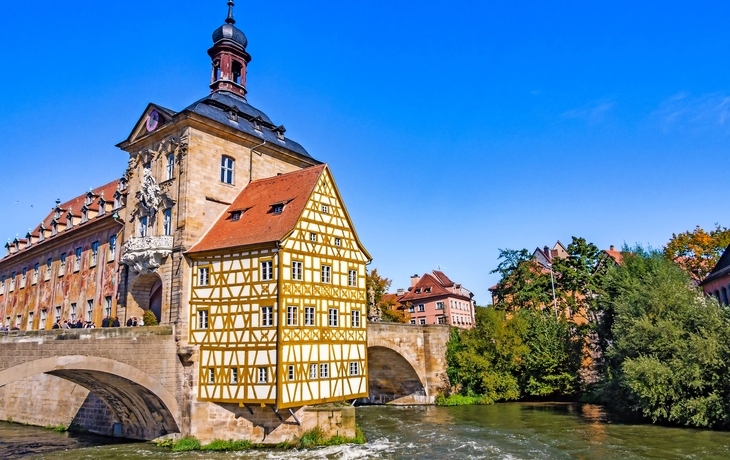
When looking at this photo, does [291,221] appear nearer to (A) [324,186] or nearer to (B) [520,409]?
(A) [324,186]

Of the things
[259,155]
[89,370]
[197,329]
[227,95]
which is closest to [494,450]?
[197,329]

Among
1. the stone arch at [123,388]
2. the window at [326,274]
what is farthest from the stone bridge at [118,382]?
the window at [326,274]

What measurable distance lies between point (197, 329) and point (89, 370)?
13.3 ft

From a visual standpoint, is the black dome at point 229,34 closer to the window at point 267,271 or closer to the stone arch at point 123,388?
the window at point 267,271

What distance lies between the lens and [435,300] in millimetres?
63969

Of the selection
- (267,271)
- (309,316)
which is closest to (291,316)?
(309,316)

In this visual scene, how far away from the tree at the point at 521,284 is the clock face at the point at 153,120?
25458mm

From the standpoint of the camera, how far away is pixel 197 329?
22672 millimetres

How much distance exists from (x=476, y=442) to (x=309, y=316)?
7.92 meters

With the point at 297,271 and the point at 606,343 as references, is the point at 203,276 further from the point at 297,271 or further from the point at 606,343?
the point at 606,343

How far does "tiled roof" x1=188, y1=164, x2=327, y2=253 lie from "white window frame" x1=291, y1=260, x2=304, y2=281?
1.34 meters

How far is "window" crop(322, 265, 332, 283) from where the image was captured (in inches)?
924

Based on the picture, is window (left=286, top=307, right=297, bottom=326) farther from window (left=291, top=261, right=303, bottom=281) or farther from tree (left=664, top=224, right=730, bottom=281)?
tree (left=664, top=224, right=730, bottom=281)

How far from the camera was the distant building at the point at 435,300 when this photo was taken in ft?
208
